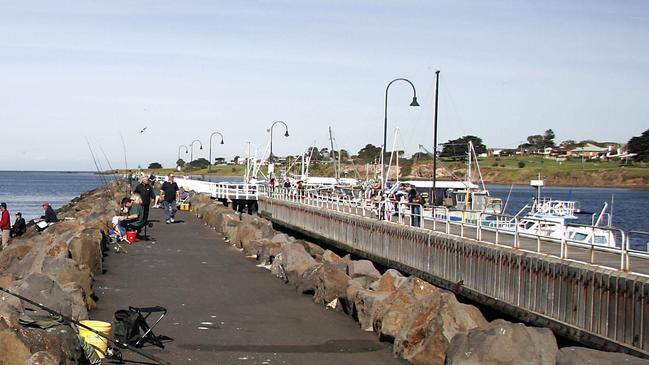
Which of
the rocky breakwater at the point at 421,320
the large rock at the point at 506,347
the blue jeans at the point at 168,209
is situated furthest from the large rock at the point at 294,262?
the blue jeans at the point at 168,209

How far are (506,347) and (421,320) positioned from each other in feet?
7.48

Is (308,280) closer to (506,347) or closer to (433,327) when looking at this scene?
(433,327)

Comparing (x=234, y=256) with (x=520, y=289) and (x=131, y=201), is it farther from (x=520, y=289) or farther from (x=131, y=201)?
(x=520, y=289)

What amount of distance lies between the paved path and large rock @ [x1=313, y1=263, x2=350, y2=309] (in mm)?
262

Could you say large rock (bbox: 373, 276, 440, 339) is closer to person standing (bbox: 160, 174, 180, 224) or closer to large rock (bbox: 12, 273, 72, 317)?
large rock (bbox: 12, 273, 72, 317)

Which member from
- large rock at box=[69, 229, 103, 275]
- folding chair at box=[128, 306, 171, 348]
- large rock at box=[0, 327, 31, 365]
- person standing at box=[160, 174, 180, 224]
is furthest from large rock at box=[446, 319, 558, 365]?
person standing at box=[160, 174, 180, 224]

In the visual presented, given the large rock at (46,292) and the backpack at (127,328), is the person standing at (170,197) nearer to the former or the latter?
the large rock at (46,292)

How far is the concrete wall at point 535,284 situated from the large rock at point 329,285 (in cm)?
260

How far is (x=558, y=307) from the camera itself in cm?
1404

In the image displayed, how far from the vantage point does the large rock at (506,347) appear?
419 inches

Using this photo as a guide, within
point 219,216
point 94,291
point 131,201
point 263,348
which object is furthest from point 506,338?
point 219,216

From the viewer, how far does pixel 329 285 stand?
17.3 m

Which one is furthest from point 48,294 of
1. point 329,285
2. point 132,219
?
point 132,219

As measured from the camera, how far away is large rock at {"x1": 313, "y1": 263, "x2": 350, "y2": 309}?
17188 millimetres
